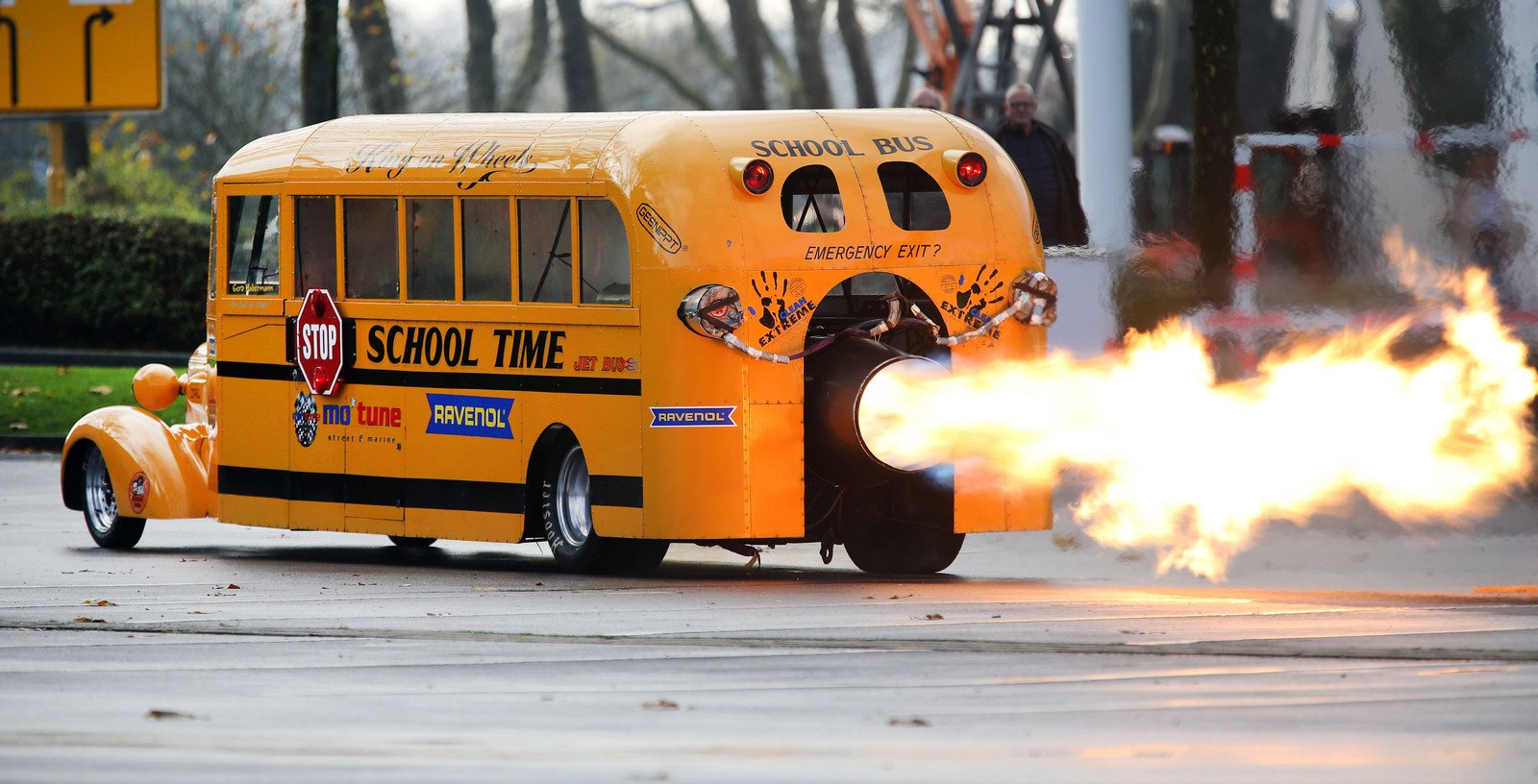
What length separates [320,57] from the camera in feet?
94.9

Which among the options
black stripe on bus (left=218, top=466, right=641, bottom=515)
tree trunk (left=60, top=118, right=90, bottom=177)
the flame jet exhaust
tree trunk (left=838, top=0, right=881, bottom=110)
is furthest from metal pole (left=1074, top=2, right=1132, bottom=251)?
tree trunk (left=838, top=0, right=881, bottom=110)

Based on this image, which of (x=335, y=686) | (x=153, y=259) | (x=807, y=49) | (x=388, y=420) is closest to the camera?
(x=335, y=686)

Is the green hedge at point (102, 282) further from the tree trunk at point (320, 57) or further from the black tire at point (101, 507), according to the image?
the black tire at point (101, 507)

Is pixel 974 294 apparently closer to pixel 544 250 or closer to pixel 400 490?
pixel 544 250

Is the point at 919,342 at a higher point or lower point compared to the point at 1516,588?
higher

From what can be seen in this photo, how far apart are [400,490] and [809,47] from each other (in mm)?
38454

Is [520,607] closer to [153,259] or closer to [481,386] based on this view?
[481,386]

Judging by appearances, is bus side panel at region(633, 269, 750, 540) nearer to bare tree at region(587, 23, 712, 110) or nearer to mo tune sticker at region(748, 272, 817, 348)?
mo tune sticker at region(748, 272, 817, 348)

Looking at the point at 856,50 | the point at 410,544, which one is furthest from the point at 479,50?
the point at 410,544

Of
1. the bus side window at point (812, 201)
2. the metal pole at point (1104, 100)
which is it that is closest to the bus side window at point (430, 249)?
the bus side window at point (812, 201)

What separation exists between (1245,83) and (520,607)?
29.6ft

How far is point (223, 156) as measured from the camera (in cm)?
4562

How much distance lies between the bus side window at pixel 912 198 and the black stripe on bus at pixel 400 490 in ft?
6.28

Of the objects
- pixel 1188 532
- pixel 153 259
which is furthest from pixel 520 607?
pixel 153 259
